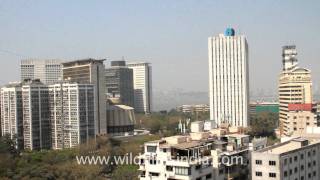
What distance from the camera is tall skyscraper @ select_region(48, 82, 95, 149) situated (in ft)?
58.2

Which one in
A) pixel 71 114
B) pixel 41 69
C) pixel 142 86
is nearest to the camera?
pixel 71 114

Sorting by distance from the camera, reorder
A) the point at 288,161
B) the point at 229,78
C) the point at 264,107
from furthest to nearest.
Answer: the point at 264,107
the point at 229,78
the point at 288,161

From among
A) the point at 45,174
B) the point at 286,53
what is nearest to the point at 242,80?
the point at 286,53

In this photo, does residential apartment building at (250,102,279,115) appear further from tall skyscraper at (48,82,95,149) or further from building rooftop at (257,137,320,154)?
building rooftop at (257,137,320,154)

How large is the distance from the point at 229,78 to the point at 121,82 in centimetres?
1464

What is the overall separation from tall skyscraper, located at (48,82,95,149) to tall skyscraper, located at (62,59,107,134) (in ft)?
1.46

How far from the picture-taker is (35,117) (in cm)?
1825

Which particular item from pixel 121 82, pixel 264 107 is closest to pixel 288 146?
pixel 264 107

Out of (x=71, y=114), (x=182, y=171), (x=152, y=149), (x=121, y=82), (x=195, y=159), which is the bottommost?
(x=182, y=171)

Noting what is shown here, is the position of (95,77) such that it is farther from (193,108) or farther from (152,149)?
(193,108)

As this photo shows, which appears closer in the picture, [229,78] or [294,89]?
[294,89]

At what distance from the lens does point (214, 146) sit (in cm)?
826

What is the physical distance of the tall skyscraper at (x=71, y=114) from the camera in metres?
17.7

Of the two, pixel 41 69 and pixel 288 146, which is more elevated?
pixel 41 69
